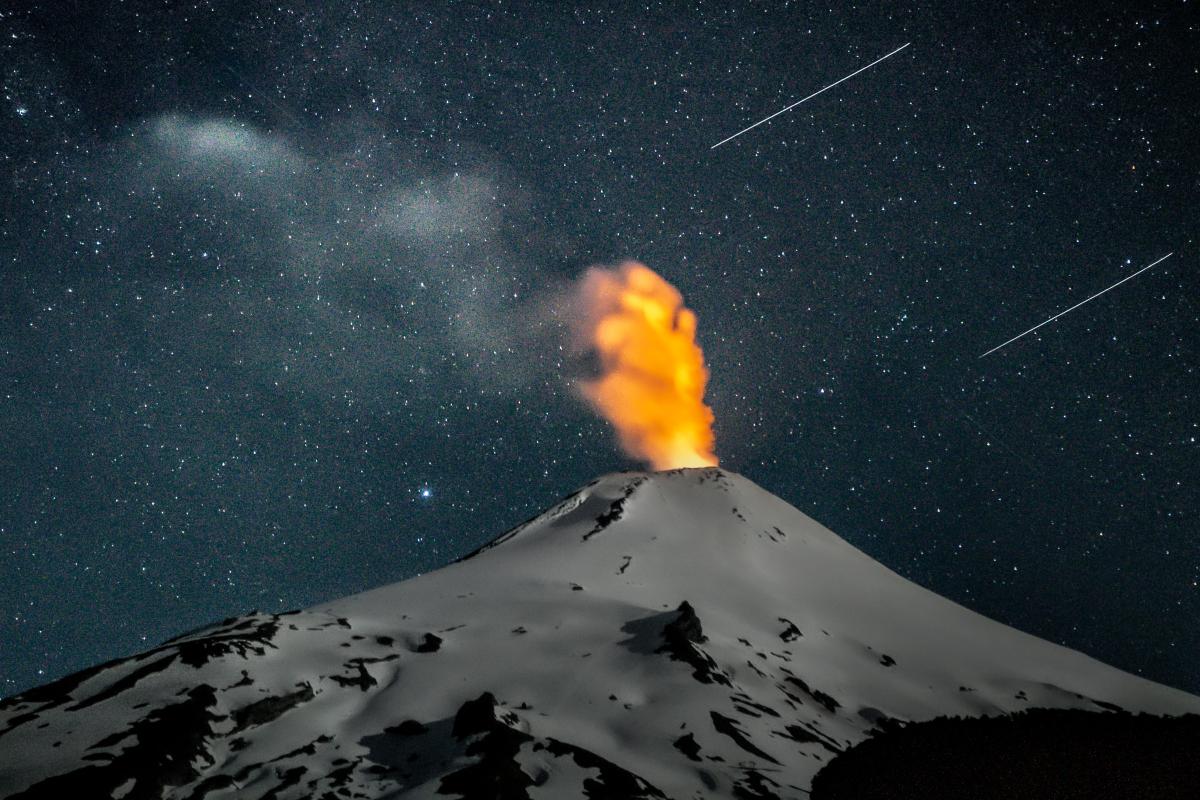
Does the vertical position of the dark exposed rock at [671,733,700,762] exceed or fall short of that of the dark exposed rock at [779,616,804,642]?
it falls short

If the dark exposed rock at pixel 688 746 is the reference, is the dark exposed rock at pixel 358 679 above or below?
below

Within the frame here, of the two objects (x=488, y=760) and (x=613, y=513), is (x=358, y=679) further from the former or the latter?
(x=613, y=513)

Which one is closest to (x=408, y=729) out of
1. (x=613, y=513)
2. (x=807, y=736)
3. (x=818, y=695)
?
(x=807, y=736)

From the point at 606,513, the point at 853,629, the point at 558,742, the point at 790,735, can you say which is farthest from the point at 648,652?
the point at 606,513

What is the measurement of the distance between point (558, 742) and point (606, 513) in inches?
2452

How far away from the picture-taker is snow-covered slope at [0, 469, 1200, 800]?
112ft

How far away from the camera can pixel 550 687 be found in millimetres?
47250

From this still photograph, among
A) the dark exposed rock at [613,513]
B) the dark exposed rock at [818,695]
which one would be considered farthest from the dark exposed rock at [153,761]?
the dark exposed rock at [613,513]

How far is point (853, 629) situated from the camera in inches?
3041

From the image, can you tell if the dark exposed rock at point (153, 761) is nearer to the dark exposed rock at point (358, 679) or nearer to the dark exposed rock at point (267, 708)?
the dark exposed rock at point (267, 708)

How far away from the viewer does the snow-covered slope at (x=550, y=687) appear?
112 feet

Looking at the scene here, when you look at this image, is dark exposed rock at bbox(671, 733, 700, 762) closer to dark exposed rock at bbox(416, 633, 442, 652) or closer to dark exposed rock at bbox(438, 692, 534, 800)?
dark exposed rock at bbox(438, 692, 534, 800)

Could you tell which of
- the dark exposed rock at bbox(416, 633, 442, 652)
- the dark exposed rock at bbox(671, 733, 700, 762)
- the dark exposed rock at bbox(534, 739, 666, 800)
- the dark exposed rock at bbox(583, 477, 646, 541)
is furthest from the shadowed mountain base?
the dark exposed rock at bbox(583, 477, 646, 541)

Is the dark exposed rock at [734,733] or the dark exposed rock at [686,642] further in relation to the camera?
the dark exposed rock at [686,642]
